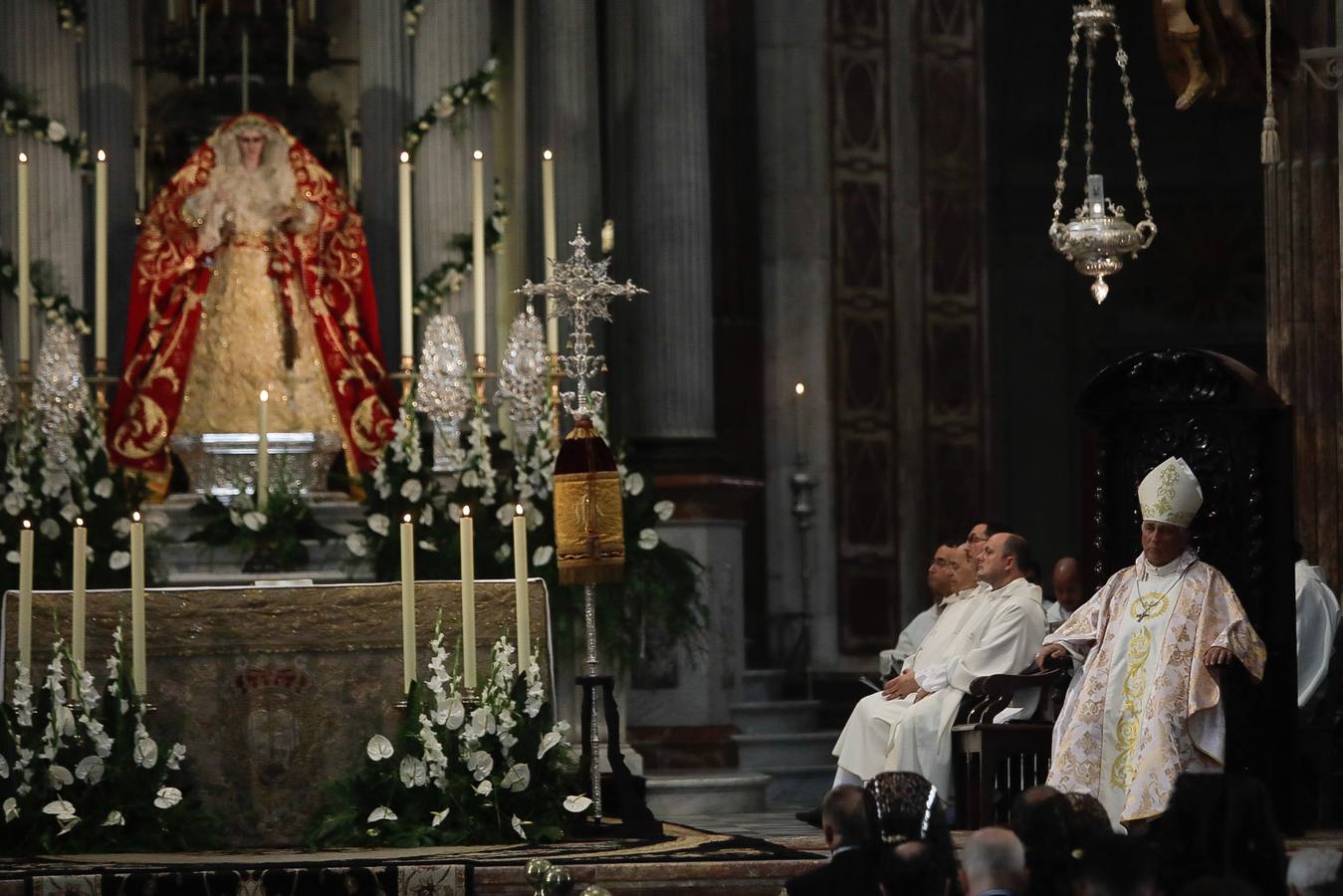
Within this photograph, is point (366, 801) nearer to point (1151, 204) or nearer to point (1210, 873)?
point (1210, 873)

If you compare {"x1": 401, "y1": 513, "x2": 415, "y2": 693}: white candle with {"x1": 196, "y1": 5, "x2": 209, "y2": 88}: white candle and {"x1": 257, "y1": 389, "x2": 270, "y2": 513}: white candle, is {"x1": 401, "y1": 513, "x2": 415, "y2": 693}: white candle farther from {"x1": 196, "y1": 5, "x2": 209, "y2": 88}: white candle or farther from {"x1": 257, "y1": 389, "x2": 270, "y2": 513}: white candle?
{"x1": 196, "y1": 5, "x2": 209, "y2": 88}: white candle

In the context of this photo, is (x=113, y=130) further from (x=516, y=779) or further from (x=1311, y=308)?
(x=1311, y=308)

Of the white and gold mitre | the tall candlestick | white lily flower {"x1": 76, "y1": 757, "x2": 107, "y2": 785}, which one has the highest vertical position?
the tall candlestick

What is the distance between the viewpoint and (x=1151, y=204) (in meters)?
21.5

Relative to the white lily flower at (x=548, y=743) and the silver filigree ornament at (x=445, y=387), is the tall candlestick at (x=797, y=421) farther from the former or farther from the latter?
the white lily flower at (x=548, y=743)

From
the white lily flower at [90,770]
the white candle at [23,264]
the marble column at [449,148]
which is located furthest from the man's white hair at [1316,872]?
the marble column at [449,148]

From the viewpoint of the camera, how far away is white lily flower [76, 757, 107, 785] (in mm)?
9242

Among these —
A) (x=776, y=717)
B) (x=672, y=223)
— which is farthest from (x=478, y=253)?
(x=776, y=717)

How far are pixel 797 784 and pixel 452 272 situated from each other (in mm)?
3558

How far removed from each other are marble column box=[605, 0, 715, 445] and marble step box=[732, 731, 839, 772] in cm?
178

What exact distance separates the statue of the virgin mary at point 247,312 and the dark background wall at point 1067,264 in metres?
8.83

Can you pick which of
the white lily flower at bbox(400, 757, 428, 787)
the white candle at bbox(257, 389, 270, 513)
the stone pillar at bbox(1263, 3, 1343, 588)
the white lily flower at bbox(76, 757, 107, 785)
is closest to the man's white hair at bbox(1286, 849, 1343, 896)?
the white lily flower at bbox(400, 757, 428, 787)

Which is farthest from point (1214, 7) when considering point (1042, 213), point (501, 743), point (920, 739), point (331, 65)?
point (1042, 213)

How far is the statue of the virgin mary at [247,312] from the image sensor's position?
13.2 metres
